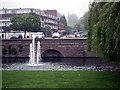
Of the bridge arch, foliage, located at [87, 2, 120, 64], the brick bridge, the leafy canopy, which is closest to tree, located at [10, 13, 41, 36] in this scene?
the leafy canopy

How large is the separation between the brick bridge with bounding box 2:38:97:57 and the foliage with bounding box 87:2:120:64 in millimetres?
26395

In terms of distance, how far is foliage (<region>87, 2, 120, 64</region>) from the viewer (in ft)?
35.5

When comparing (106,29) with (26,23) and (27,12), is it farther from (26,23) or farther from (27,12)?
(27,12)

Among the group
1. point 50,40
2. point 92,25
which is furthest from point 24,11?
point 92,25

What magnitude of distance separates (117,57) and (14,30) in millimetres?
47732

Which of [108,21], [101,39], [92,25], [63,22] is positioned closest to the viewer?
[108,21]

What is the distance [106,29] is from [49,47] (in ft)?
99.2

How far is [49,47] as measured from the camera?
4119 cm

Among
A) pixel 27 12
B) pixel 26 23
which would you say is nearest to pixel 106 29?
pixel 26 23

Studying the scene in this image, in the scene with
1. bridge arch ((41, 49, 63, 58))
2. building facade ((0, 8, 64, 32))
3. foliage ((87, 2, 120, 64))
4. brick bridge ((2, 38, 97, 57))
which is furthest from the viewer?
building facade ((0, 8, 64, 32))

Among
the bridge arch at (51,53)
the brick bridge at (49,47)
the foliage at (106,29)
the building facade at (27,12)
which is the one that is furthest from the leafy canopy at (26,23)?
the foliage at (106,29)

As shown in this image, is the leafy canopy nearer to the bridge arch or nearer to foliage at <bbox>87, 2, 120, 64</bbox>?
the bridge arch

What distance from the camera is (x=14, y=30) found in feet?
190

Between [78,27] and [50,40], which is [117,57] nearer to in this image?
[50,40]
